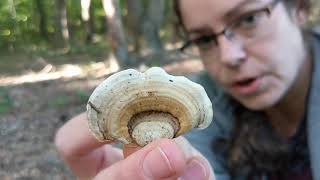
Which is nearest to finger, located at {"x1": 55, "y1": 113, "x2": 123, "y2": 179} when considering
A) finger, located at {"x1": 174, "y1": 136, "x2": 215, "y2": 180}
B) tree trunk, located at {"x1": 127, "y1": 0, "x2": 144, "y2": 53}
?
finger, located at {"x1": 174, "y1": 136, "x2": 215, "y2": 180}

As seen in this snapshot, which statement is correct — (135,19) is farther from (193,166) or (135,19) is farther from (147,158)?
(147,158)

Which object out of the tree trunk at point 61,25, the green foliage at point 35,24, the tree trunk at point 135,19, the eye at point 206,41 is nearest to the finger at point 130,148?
the eye at point 206,41

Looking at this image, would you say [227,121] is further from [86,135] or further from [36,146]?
[36,146]

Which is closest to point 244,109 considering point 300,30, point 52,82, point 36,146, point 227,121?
point 227,121

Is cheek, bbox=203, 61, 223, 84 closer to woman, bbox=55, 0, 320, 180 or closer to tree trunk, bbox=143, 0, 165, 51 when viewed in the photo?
woman, bbox=55, 0, 320, 180

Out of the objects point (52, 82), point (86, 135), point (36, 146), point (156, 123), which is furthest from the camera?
point (52, 82)

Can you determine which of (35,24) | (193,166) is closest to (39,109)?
(193,166)

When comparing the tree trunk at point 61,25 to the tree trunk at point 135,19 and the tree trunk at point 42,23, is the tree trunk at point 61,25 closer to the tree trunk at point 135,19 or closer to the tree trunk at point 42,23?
the tree trunk at point 42,23
